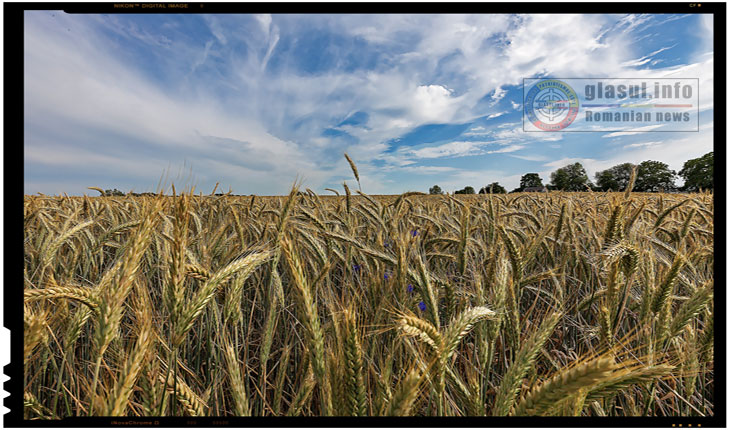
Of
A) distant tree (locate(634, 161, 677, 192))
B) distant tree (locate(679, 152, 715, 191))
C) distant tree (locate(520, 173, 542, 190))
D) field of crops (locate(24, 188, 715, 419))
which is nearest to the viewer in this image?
field of crops (locate(24, 188, 715, 419))

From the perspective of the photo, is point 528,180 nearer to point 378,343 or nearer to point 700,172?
point 700,172

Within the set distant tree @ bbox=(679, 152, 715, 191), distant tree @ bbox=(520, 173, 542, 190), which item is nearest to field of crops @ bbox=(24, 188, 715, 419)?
distant tree @ bbox=(679, 152, 715, 191)

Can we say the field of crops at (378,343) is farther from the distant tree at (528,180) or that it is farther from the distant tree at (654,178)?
the distant tree at (528,180)

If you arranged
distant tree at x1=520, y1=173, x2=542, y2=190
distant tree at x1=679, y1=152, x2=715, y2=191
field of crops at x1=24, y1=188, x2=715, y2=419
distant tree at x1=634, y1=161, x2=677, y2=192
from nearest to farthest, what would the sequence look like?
1. field of crops at x1=24, y1=188, x2=715, y2=419
2. distant tree at x1=679, y1=152, x2=715, y2=191
3. distant tree at x1=634, y1=161, x2=677, y2=192
4. distant tree at x1=520, y1=173, x2=542, y2=190

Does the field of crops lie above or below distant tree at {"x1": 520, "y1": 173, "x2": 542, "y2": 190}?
below

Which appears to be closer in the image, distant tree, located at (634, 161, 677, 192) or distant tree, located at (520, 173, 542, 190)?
distant tree, located at (634, 161, 677, 192)

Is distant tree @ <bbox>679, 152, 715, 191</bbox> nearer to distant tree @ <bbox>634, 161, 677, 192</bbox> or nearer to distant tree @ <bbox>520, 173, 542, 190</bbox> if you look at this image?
distant tree @ <bbox>634, 161, 677, 192</bbox>

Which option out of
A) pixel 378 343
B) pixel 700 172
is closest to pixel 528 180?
pixel 700 172

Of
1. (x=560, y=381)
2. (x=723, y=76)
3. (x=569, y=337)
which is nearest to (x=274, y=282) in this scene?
(x=560, y=381)

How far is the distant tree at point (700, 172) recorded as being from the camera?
943 mm

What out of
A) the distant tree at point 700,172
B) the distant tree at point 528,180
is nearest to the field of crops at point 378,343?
the distant tree at point 700,172

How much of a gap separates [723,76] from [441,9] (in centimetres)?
85

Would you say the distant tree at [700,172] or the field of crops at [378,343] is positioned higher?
the distant tree at [700,172]

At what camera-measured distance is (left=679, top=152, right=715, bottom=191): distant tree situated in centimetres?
94
